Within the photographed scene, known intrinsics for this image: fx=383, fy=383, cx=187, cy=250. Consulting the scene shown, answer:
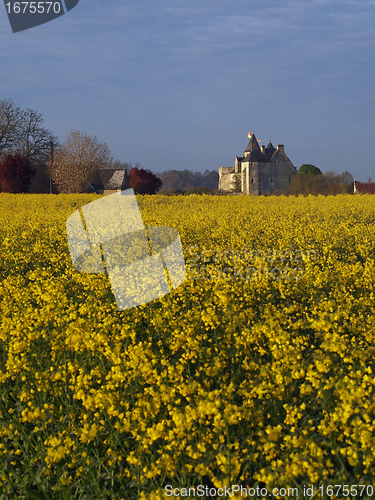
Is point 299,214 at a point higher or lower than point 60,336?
higher

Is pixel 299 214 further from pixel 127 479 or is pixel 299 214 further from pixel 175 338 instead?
pixel 127 479

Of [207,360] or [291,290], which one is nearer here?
[207,360]

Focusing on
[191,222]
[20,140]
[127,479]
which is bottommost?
[127,479]

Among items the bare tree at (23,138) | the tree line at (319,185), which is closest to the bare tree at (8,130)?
the bare tree at (23,138)

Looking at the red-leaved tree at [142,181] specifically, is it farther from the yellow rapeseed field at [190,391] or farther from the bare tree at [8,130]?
the yellow rapeseed field at [190,391]

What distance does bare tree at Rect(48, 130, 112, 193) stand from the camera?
4462 cm

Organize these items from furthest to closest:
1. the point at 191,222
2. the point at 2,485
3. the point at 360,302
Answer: the point at 191,222 < the point at 360,302 < the point at 2,485

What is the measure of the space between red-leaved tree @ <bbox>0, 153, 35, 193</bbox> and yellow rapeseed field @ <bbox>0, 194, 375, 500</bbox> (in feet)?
146

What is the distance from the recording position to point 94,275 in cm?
684

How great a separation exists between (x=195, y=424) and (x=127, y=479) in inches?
30.8

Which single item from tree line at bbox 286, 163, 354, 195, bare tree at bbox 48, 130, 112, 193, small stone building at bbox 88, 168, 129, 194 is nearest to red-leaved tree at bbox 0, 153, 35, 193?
bare tree at bbox 48, 130, 112, 193

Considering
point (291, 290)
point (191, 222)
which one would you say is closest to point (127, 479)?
point (291, 290)

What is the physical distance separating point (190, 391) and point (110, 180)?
218 ft

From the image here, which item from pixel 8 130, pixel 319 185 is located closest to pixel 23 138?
pixel 8 130
